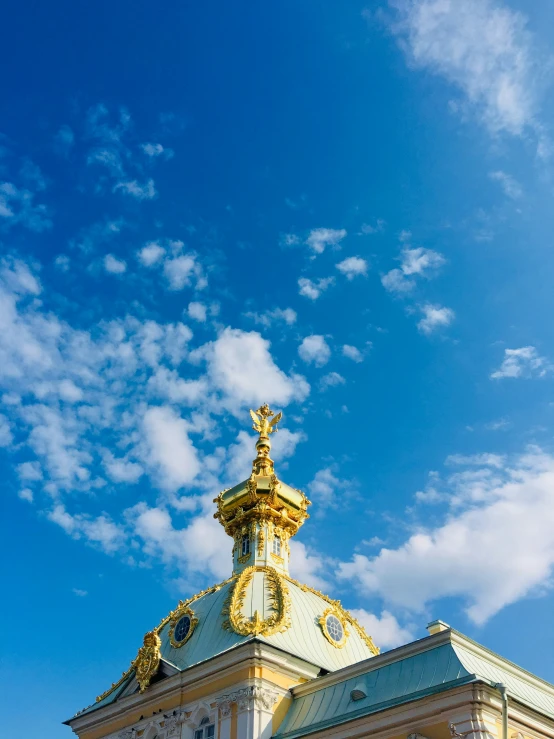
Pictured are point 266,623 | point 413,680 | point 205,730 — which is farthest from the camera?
point 266,623

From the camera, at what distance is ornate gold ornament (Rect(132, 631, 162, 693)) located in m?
30.5

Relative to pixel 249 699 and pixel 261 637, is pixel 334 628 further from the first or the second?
pixel 249 699

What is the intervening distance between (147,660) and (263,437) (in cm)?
1403

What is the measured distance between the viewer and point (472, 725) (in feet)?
66.1

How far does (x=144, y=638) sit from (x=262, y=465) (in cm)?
1121

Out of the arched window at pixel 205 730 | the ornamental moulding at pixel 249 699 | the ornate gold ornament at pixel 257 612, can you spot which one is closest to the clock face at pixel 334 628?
the ornate gold ornament at pixel 257 612

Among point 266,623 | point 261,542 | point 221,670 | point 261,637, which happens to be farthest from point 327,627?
point 261,542

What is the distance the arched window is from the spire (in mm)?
8787

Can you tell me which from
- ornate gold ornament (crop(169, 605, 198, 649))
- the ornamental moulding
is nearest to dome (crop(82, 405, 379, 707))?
ornate gold ornament (crop(169, 605, 198, 649))

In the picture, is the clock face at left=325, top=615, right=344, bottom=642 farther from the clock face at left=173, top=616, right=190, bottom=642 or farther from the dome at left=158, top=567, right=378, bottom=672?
the clock face at left=173, top=616, right=190, bottom=642

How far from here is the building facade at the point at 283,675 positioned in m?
21.3

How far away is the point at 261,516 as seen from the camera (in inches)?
1496

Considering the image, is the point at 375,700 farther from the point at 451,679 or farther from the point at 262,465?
the point at 262,465

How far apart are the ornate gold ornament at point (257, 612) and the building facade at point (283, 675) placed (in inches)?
2.0
